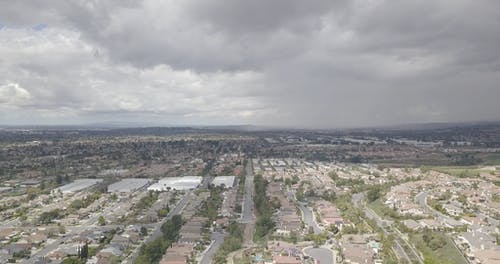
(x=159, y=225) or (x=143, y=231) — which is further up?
(x=143, y=231)

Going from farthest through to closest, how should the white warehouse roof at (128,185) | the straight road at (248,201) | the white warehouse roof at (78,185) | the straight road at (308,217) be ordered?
the white warehouse roof at (128,185) → the white warehouse roof at (78,185) → the straight road at (248,201) → the straight road at (308,217)

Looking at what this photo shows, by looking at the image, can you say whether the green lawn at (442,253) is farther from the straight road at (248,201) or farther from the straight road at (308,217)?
the straight road at (248,201)

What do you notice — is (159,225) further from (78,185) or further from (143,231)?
(78,185)

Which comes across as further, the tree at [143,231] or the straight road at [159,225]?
the tree at [143,231]

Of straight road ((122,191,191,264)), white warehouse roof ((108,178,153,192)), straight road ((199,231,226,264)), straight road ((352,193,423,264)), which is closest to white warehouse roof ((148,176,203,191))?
white warehouse roof ((108,178,153,192))

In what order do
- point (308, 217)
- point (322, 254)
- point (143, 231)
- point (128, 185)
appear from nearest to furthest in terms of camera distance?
1. point (322, 254)
2. point (143, 231)
3. point (308, 217)
4. point (128, 185)

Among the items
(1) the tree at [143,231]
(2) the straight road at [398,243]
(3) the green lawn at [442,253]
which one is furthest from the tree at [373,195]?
(1) the tree at [143,231]

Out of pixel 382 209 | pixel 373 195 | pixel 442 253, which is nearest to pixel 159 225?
pixel 382 209

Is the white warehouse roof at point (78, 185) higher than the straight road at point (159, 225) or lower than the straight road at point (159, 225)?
higher

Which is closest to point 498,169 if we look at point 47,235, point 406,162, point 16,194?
point 406,162
